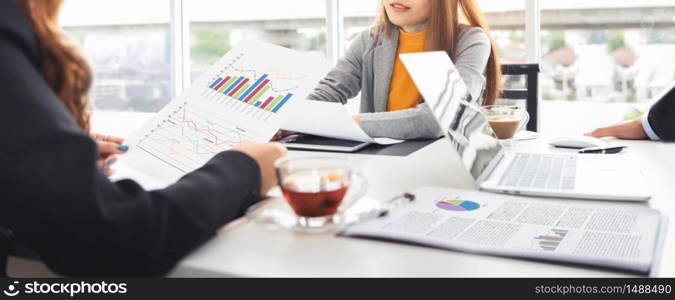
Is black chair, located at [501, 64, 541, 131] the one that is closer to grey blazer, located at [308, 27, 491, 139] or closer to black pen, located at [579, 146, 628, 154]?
grey blazer, located at [308, 27, 491, 139]

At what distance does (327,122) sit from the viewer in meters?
1.42

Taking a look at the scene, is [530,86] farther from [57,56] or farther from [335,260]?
[57,56]

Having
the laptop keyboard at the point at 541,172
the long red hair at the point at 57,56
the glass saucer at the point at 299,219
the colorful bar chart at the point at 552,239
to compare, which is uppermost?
the long red hair at the point at 57,56

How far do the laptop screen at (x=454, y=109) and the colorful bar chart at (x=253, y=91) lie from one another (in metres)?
0.29

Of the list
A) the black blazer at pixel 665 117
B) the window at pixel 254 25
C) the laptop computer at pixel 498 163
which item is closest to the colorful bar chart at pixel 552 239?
the laptop computer at pixel 498 163

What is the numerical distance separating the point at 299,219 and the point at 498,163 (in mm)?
516

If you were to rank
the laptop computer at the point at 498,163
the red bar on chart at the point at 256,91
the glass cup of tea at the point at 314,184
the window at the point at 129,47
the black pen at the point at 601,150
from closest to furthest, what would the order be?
the glass cup of tea at the point at 314,184
the laptop computer at the point at 498,163
the red bar on chart at the point at 256,91
the black pen at the point at 601,150
the window at the point at 129,47

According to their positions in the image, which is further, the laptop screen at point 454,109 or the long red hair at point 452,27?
the long red hair at point 452,27

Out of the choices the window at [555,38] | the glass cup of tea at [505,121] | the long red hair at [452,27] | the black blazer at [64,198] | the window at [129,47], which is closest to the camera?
the black blazer at [64,198]

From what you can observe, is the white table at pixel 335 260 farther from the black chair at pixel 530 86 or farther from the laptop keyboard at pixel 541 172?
the black chair at pixel 530 86

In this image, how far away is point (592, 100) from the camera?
145 inches

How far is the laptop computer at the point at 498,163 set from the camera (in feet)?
2.95

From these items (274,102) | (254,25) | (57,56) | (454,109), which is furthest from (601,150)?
(254,25)

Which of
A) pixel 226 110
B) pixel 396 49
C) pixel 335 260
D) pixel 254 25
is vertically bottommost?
pixel 335 260
